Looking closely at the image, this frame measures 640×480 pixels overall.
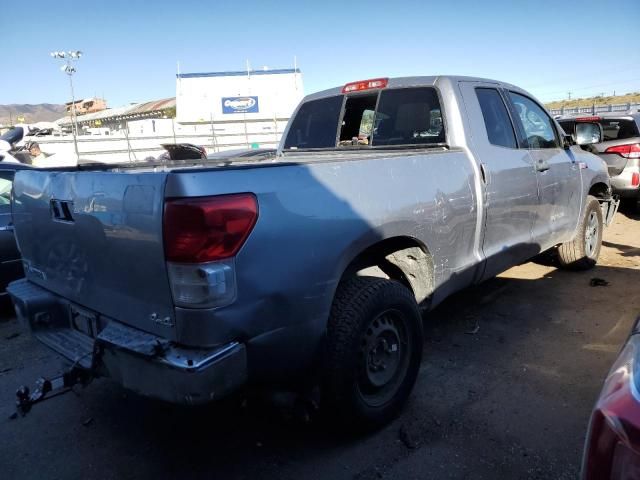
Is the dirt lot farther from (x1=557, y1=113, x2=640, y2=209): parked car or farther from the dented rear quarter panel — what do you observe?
(x1=557, y1=113, x2=640, y2=209): parked car

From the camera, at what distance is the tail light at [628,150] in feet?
25.6

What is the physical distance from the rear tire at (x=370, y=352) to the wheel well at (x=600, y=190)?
3661 millimetres

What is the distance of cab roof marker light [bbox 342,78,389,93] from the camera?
407cm

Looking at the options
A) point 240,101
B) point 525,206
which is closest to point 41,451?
point 525,206

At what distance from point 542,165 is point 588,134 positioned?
1248mm

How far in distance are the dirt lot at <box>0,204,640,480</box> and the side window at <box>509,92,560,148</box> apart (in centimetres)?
161

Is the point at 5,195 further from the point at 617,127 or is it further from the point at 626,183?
the point at 617,127

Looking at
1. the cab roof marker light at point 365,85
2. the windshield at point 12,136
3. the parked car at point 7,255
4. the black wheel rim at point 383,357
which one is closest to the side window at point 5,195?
the parked car at point 7,255

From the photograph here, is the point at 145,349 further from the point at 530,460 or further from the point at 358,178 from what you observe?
the point at 530,460

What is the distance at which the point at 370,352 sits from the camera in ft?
8.87

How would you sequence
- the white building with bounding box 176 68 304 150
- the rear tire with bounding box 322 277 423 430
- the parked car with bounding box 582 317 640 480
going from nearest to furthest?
the parked car with bounding box 582 317 640 480 < the rear tire with bounding box 322 277 423 430 < the white building with bounding box 176 68 304 150

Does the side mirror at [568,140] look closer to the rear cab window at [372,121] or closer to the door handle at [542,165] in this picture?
the door handle at [542,165]

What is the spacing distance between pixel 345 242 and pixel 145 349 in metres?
1.03

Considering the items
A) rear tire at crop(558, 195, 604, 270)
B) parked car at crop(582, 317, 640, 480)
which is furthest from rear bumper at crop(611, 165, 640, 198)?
parked car at crop(582, 317, 640, 480)
